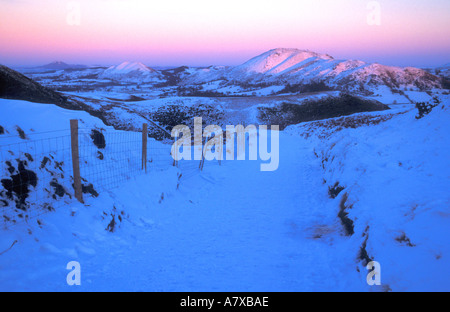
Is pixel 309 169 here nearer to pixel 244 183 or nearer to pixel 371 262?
pixel 244 183

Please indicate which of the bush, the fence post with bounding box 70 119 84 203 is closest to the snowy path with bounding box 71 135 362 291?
the fence post with bounding box 70 119 84 203

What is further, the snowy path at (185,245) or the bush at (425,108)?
the bush at (425,108)

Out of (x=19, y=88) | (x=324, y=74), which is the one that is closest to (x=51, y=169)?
(x=19, y=88)

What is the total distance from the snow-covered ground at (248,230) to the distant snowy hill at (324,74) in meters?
69.5

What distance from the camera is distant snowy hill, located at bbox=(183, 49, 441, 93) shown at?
72938 mm

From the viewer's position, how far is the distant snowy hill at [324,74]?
72.9 metres

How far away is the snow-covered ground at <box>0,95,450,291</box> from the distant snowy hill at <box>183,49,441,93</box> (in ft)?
228

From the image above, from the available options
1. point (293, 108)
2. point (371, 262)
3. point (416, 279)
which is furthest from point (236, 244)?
point (293, 108)

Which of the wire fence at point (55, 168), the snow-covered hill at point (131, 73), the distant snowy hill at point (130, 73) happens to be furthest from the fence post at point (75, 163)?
the distant snowy hill at point (130, 73)

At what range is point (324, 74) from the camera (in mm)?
90812

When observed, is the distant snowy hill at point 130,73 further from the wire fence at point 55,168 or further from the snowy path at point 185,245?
the snowy path at point 185,245

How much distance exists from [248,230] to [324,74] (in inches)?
3699

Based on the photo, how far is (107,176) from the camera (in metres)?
7.85

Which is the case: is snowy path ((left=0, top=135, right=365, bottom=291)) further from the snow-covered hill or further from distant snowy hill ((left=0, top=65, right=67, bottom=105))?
the snow-covered hill
